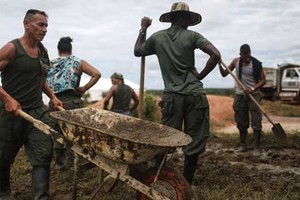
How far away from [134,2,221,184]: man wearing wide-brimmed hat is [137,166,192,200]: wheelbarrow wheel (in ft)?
2.95

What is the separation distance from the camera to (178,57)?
15.5 feet

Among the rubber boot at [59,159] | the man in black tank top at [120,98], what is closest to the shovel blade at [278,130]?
the man in black tank top at [120,98]

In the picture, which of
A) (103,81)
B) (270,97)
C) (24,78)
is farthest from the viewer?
(103,81)

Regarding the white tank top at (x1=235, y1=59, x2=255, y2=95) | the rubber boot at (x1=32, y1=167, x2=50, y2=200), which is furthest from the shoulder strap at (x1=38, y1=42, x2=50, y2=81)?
the white tank top at (x1=235, y1=59, x2=255, y2=95)

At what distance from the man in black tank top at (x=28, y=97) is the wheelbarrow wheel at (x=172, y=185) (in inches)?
42.8

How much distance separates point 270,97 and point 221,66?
21.4 metres

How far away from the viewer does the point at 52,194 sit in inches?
196

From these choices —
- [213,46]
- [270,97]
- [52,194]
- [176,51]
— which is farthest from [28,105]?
[270,97]

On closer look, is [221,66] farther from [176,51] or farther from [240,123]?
[176,51]

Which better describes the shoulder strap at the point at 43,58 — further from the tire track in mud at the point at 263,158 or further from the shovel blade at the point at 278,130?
the shovel blade at the point at 278,130

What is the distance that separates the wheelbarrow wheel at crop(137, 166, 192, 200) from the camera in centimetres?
379

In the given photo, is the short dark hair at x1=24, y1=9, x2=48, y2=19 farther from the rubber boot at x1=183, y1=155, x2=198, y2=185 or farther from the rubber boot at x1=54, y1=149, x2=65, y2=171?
the rubber boot at x1=54, y1=149, x2=65, y2=171

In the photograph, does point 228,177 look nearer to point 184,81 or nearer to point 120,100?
point 184,81

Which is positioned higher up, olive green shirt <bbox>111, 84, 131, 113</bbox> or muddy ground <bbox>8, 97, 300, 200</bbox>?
olive green shirt <bbox>111, 84, 131, 113</bbox>
